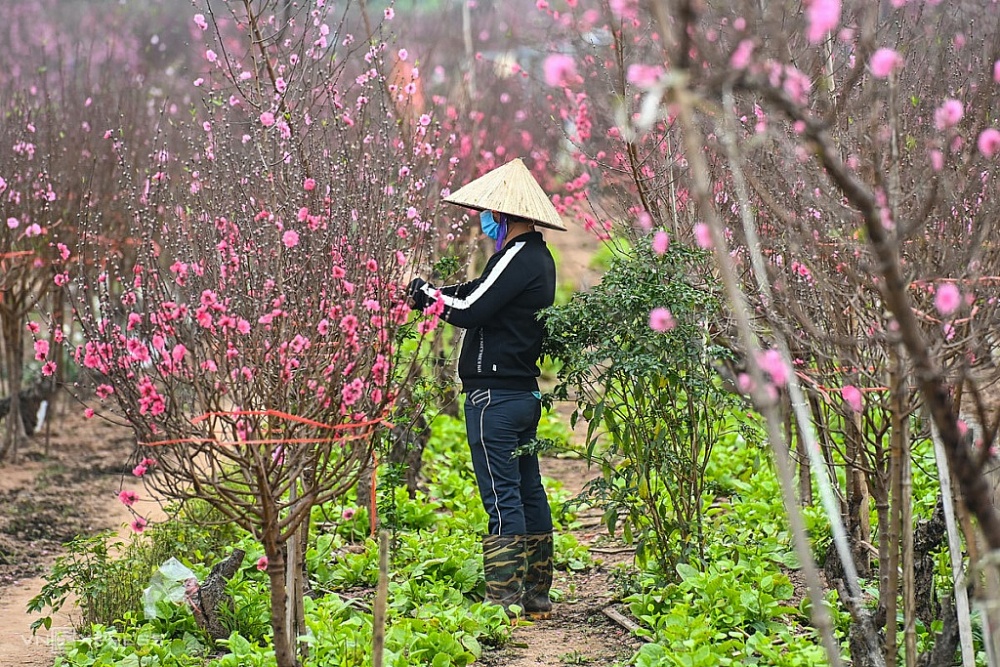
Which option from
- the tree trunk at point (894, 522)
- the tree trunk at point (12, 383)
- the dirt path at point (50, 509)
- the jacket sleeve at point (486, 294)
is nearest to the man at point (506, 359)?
the jacket sleeve at point (486, 294)

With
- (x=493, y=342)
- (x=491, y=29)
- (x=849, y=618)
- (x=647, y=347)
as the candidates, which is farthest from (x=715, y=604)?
(x=491, y=29)

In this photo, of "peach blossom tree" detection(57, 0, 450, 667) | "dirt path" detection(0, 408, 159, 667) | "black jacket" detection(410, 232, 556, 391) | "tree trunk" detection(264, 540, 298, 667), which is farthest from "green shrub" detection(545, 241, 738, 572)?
"dirt path" detection(0, 408, 159, 667)

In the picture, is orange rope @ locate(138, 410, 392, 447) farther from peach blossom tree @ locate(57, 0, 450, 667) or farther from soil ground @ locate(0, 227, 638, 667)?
soil ground @ locate(0, 227, 638, 667)

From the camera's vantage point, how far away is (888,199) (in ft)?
9.56

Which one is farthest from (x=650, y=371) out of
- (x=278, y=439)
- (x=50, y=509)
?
(x=50, y=509)

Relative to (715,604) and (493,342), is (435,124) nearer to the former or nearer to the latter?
(493,342)

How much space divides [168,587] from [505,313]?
201 cm

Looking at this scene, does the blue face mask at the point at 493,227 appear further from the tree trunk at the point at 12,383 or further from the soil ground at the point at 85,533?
the tree trunk at the point at 12,383

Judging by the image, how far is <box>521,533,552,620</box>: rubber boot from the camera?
5281 millimetres

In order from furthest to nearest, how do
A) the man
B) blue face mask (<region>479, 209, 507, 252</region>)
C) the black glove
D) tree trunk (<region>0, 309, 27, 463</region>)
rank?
tree trunk (<region>0, 309, 27, 463</region>)
blue face mask (<region>479, 209, 507, 252</region>)
the man
the black glove

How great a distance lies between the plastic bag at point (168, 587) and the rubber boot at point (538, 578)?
Answer: 1537 millimetres

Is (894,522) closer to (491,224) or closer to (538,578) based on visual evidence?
(538,578)

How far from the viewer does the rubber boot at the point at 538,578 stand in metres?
5.28

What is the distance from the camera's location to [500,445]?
506 cm
